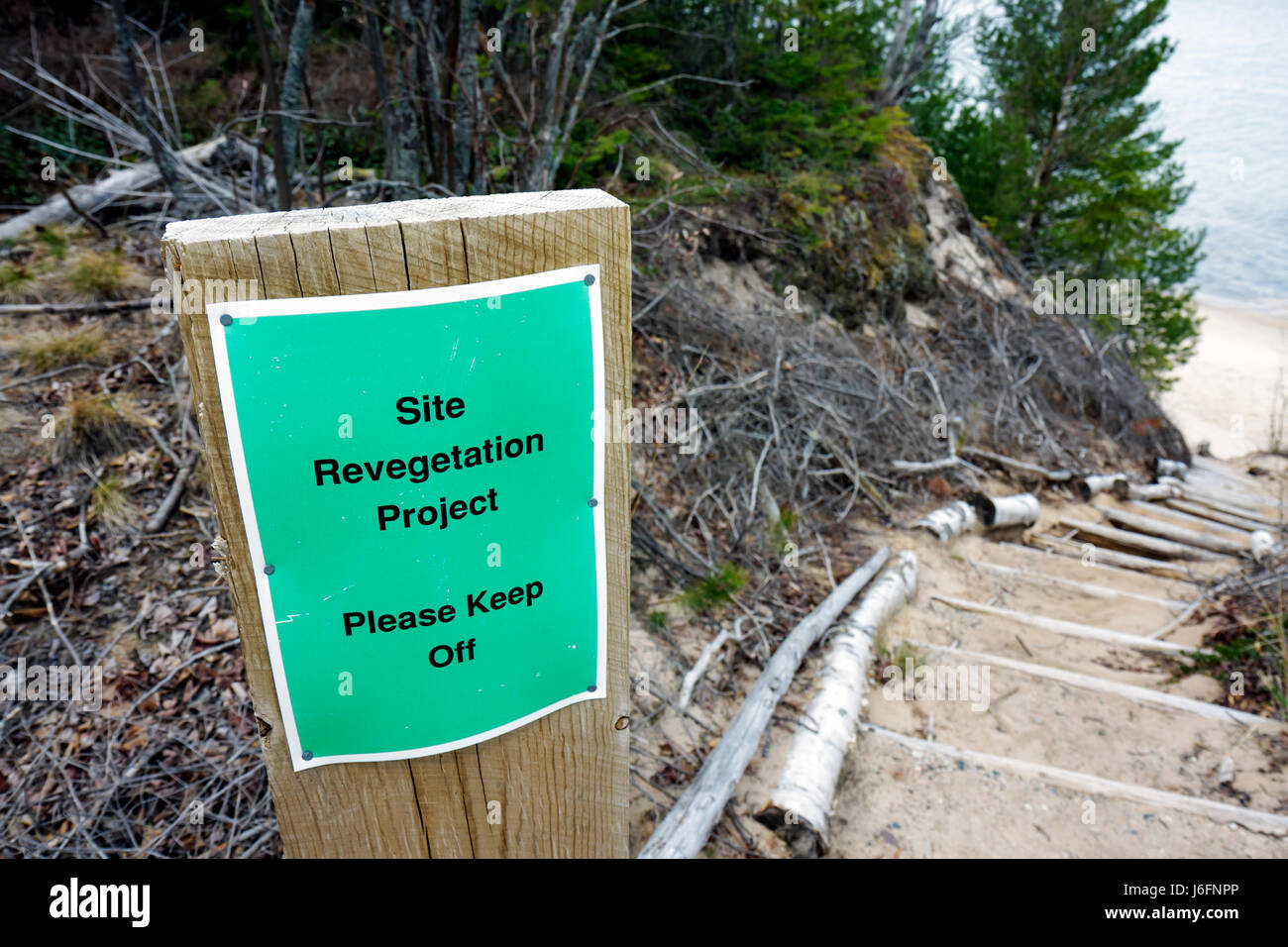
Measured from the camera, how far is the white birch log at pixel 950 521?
6.24 meters

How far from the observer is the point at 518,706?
1518mm

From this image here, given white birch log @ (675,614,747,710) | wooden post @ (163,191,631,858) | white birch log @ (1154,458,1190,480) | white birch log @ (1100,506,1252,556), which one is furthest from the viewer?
white birch log @ (1154,458,1190,480)

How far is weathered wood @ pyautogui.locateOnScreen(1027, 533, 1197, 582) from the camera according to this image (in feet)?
21.6

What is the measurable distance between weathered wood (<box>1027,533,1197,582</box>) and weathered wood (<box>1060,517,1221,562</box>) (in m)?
0.14

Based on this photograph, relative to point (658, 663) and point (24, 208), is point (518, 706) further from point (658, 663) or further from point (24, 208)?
point (24, 208)

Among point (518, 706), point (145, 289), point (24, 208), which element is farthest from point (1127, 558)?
point (24, 208)

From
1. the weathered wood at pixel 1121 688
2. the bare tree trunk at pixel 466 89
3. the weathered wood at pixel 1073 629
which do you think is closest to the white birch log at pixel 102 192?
the bare tree trunk at pixel 466 89

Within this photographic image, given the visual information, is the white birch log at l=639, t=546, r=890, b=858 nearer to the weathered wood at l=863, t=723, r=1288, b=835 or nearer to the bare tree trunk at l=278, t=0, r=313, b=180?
the weathered wood at l=863, t=723, r=1288, b=835

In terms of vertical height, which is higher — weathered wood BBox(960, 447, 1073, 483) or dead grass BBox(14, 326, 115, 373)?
dead grass BBox(14, 326, 115, 373)

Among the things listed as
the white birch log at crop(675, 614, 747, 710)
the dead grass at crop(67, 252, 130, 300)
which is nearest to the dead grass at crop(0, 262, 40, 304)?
the dead grass at crop(67, 252, 130, 300)

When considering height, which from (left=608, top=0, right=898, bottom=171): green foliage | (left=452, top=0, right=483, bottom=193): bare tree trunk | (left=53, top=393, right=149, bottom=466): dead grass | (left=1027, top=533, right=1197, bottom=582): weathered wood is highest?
(left=608, top=0, right=898, bottom=171): green foliage

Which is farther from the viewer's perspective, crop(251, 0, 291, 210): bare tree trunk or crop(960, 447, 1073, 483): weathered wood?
crop(960, 447, 1073, 483): weathered wood

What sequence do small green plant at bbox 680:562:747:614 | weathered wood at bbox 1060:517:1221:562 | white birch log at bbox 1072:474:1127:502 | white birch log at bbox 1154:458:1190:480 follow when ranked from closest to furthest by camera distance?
small green plant at bbox 680:562:747:614
weathered wood at bbox 1060:517:1221:562
white birch log at bbox 1072:474:1127:502
white birch log at bbox 1154:458:1190:480

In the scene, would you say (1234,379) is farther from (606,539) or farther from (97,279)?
(606,539)
